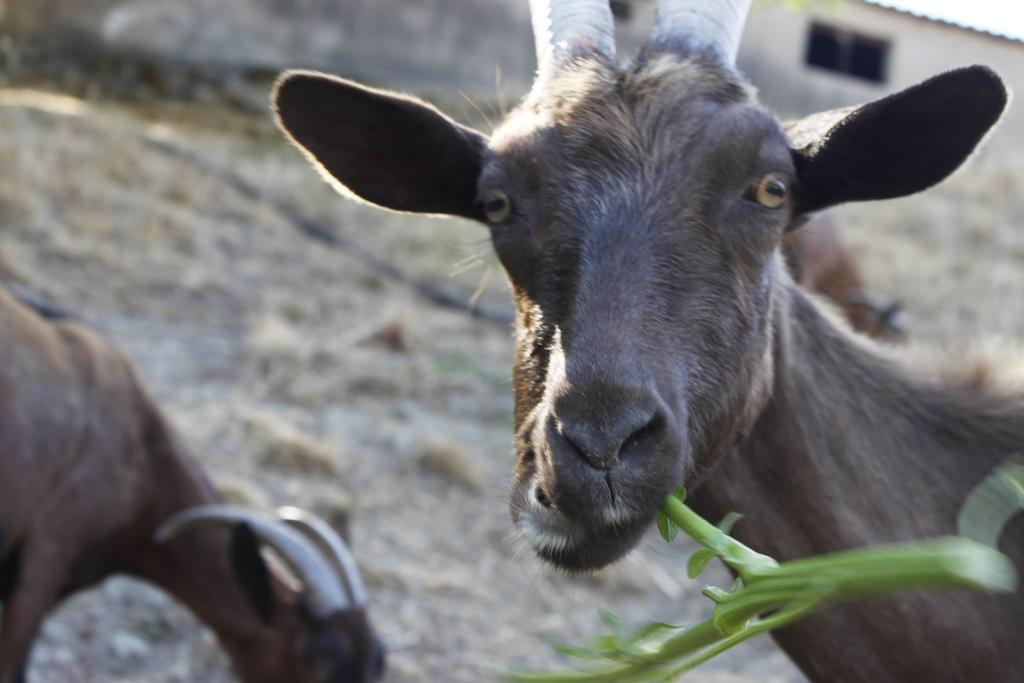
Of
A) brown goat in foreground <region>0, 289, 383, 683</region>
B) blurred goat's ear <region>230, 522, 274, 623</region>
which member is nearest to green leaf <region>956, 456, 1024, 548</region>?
brown goat in foreground <region>0, 289, 383, 683</region>

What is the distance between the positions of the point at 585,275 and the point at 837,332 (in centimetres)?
113

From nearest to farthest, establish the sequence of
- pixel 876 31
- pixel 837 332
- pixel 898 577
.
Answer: pixel 898 577
pixel 837 332
pixel 876 31

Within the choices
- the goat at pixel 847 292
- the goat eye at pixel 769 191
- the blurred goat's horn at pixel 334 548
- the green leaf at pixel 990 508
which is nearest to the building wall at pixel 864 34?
the goat at pixel 847 292

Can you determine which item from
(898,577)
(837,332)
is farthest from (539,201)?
Result: (898,577)

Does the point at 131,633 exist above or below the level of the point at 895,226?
above

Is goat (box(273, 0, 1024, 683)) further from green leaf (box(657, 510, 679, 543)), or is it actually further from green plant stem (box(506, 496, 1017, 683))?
green plant stem (box(506, 496, 1017, 683))

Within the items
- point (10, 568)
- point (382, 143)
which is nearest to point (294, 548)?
point (10, 568)

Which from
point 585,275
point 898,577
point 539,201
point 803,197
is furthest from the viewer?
point 803,197

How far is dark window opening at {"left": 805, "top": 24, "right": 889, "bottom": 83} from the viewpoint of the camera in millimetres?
22312

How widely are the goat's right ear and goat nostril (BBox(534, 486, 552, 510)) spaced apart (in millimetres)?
961

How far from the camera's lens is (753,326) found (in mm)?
2902

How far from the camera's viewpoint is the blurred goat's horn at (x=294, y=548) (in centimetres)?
629

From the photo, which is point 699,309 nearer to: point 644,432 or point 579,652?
point 644,432

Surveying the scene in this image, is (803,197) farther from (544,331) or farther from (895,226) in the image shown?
(895,226)
